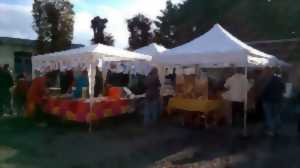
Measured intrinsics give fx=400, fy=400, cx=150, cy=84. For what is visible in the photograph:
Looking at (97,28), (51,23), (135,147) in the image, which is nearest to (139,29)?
(97,28)

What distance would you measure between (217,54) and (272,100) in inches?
66.7

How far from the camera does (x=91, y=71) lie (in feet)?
32.1

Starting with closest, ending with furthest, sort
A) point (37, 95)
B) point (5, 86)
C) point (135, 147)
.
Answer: point (135, 147)
point (37, 95)
point (5, 86)

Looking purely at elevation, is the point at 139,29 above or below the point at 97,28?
above

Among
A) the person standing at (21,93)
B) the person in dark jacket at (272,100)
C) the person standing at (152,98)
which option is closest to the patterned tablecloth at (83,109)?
the person standing at (152,98)

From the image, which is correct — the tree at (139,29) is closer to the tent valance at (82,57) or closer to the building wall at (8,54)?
the building wall at (8,54)

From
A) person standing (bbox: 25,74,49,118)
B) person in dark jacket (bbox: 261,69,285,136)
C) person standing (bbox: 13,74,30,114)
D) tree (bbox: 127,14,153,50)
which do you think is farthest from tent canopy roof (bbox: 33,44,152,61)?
tree (bbox: 127,14,153,50)

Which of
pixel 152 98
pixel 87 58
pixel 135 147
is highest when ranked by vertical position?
pixel 87 58

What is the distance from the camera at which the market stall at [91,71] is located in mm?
9719

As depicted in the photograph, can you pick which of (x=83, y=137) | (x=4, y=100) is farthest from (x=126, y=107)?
(x=4, y=100)

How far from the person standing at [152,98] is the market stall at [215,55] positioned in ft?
2.05

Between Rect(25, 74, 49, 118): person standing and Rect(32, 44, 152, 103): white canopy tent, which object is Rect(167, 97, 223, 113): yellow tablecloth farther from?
Rect(25, 74, 49, 118): person standing

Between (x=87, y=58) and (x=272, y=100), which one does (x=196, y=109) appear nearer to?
(x=272, y=100)

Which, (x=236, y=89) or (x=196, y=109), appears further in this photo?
(x=236, y=89)
